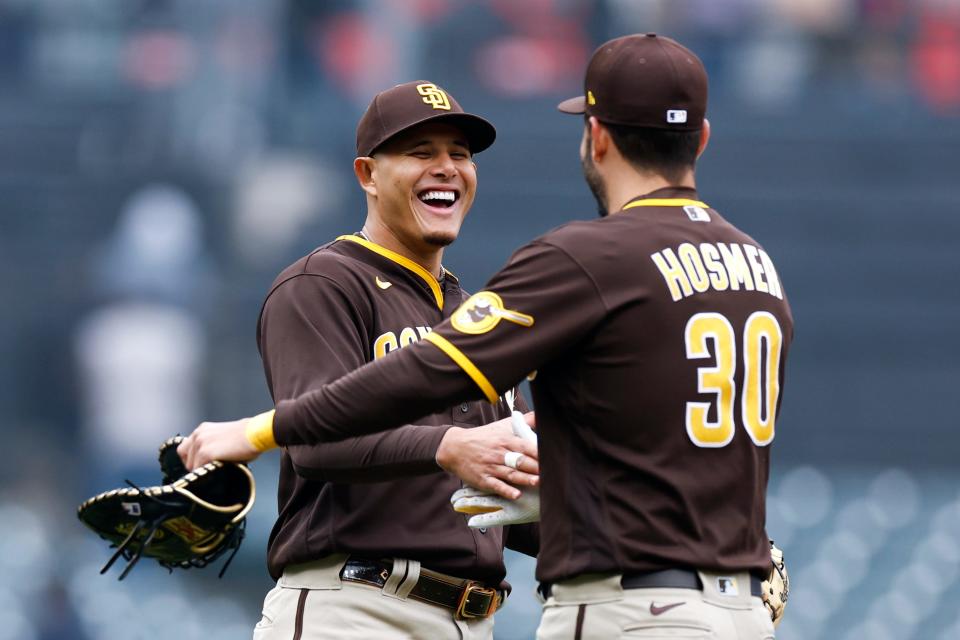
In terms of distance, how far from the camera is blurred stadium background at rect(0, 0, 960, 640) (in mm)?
12289

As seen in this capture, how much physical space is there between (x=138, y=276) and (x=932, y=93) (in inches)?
295

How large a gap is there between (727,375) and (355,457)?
890mm

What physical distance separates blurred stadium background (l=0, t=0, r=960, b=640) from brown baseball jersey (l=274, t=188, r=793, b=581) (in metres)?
9.17

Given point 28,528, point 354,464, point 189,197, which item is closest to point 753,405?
point 354,464

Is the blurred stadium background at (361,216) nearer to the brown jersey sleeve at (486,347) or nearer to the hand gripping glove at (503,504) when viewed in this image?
the hand gripping glove at (503,504)

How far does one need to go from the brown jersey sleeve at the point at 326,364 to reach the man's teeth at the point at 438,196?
1.23 ft

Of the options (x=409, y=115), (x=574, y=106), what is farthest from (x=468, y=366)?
(x=409, y=115)

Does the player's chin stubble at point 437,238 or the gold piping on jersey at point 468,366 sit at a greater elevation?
the player's chin stubble at point 437,238

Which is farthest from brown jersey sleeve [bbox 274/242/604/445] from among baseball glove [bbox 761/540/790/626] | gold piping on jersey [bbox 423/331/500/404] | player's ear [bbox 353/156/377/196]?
player's ear [bbox 353/156/377/196]

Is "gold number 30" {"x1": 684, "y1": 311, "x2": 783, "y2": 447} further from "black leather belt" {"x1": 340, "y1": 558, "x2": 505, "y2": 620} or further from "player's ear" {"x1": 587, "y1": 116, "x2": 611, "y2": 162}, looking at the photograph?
"black leather belt" {"x1": 340, "y1": 558, "x2": 505, "y2": 620}

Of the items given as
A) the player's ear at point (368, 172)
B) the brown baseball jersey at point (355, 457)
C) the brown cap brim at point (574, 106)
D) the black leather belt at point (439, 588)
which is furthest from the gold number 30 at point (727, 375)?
the player's ear at point (368, 172)

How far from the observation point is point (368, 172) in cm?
411

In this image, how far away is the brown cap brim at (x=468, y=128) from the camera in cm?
396

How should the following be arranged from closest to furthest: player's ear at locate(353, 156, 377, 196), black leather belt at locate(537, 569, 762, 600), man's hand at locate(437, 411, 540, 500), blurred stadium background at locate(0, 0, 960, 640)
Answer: black leather belt at locate(537, 569, 762, 600), man's hand at locate(437, 411, 540, 500), player's ear at locate(353, 156, 377, 196), blurred stadium background at locate(0, 0, 960, 640)
